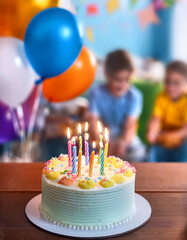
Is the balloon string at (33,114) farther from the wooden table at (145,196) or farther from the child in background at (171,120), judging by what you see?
the wooden table at (145,196)

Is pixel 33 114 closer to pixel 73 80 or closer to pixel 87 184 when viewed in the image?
pixel 73 80

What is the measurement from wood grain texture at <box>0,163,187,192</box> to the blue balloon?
65 centimetres

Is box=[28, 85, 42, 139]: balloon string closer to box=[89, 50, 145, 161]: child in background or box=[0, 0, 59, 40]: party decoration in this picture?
box=[89, 50, 145, 161]: child in background

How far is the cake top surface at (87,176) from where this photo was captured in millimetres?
1170

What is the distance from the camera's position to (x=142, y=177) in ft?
5.02

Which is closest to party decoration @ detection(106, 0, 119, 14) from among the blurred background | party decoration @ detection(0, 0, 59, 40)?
the blurred background

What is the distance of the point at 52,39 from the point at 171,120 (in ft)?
4.57

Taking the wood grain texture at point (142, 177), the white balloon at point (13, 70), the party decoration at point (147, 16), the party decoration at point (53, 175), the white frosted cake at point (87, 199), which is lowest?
the wood grain texture at point (142, 177)

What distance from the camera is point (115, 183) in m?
1.20

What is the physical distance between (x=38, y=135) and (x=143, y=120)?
81cm

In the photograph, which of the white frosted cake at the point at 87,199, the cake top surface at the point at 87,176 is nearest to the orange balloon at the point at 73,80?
the cake top surface at the point at 87,176

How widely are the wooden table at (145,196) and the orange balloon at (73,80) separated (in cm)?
80

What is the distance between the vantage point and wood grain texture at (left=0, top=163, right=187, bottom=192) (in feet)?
4.64

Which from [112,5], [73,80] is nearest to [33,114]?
[73,80]
